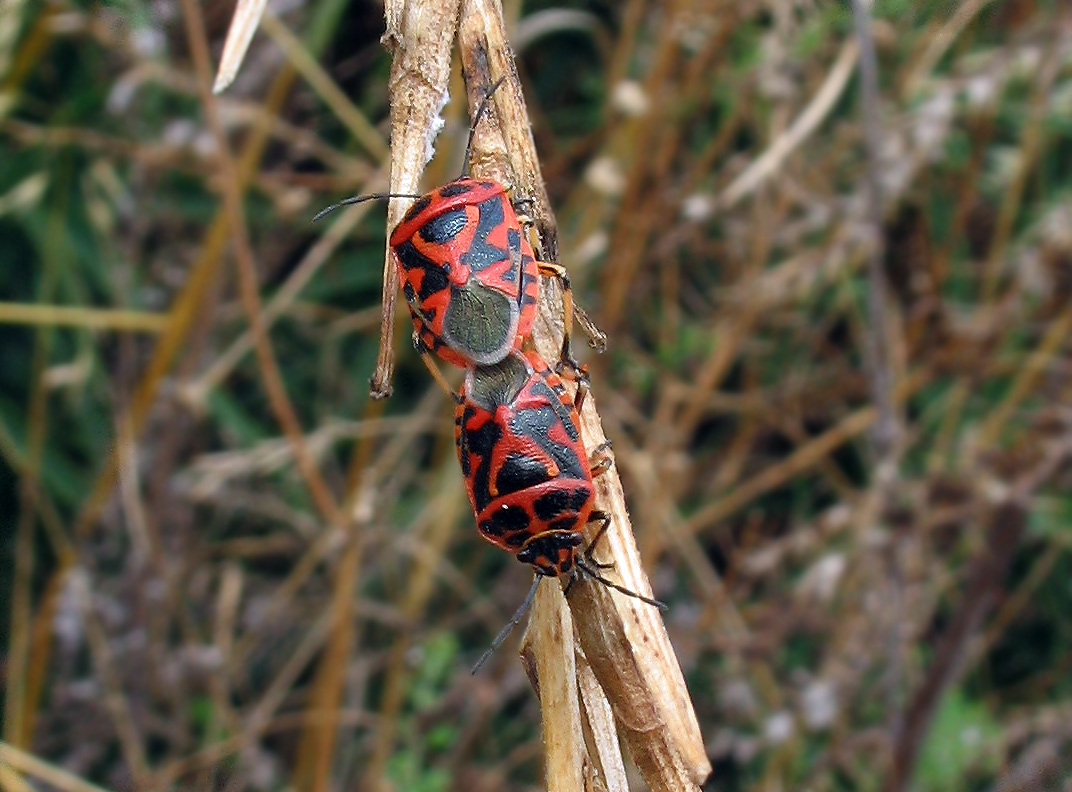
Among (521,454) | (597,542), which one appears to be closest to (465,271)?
(521,454)

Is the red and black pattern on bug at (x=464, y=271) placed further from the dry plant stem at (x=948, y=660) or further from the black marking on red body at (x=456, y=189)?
the dry plant stem at (x=948, y=660)

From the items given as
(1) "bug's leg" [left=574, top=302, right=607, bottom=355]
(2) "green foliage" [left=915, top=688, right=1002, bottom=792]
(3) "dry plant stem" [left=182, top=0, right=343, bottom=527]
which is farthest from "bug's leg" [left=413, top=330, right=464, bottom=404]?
(2) "green foliage" [left=915, top=688, right=1002, bottom=792]

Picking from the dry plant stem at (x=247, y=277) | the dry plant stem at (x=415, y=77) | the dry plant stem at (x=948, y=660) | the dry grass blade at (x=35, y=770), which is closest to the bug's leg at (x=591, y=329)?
the dry plant stem at (x=415, y=77)

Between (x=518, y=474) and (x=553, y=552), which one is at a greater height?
(x=518, y=474)

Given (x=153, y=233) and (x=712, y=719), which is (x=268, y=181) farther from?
(x=712, y=719)

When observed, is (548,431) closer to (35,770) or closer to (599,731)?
(599,731)

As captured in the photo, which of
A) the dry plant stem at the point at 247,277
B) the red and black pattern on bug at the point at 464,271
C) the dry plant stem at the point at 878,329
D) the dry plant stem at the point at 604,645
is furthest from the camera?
the dry plant stem at the point at 878,329
